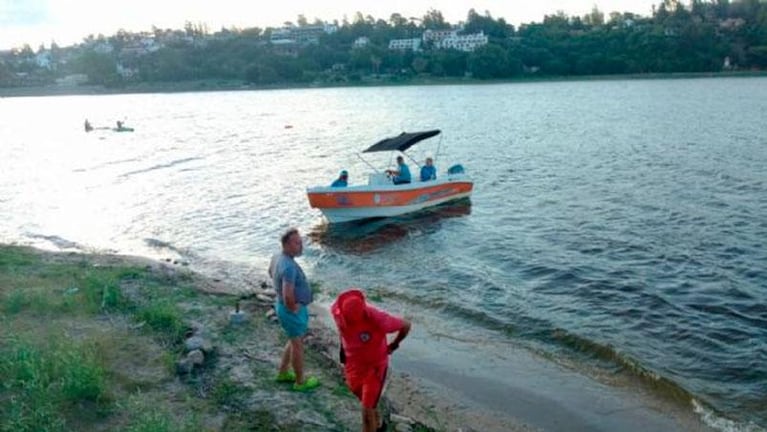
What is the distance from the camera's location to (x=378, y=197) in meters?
22.4

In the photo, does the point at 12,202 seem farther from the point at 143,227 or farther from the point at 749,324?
the point at 749,324

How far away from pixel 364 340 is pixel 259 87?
149 m

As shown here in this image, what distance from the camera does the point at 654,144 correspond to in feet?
130

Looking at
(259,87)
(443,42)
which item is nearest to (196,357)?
(259,87)

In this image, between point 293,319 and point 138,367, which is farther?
point 138,367

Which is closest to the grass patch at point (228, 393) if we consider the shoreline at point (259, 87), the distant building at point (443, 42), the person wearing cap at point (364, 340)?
the person wearing cap at point (364, 340)

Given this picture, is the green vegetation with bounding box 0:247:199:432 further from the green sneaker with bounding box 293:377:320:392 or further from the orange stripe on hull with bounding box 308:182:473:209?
the orange stripe on hull with bounding box 308:182:473:209

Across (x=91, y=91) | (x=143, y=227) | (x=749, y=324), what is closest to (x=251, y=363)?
(x=749, y=324)

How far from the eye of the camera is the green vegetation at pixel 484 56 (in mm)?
121625

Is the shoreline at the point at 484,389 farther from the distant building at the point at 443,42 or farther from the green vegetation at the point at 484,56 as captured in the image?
the distant building at the point at 443,42

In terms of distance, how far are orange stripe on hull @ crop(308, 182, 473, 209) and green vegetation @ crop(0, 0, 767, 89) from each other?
10896cm

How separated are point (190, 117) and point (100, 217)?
58329 millimetres

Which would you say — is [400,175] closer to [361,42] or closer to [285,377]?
[285,377]

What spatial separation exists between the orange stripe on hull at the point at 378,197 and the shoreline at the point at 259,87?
10635cm
